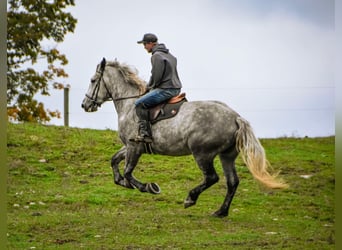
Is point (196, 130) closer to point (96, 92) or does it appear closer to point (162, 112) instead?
point (162, 112)

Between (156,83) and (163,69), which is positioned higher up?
(163,69)

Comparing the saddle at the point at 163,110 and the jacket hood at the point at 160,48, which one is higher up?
the jacket hood at the point at 160,48

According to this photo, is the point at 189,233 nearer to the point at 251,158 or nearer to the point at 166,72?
the point at 251,158

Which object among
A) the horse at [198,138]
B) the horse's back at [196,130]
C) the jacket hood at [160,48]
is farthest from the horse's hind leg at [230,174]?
the jacket hood at [160,48]

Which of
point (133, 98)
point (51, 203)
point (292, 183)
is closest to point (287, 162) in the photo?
point (292, 183)

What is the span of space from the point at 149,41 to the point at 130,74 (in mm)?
836

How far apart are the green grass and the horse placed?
0.89 metres

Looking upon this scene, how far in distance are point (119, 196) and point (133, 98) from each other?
11.4ft

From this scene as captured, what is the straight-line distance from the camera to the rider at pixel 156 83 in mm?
10820

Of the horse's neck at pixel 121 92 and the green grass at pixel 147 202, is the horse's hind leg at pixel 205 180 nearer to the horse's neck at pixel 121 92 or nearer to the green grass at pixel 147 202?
the green grass at pixel 147 202

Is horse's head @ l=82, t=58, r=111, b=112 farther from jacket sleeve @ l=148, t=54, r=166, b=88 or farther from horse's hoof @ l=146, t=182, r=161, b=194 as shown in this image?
horse's hoof @ l=146, t=182, r=161, b=194

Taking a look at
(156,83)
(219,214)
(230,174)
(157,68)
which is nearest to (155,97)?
(156,83)

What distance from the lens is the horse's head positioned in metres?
11.5

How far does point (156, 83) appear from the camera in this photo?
1096 centimetres
